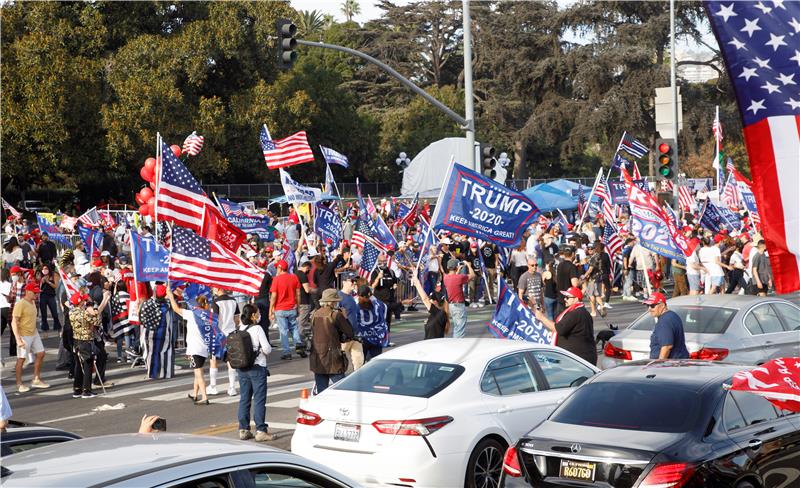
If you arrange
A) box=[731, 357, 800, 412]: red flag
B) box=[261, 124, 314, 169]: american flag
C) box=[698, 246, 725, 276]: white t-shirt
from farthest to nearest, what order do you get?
box=[261, 124, 314, 169]: american flag < box=[698, 246, 725, 276]: white t-shirt < box=[731, 357, 800, 412]: red flag

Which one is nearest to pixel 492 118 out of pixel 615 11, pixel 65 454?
pixel 615 11

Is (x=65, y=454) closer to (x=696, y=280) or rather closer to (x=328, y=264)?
(x=328, y=264)

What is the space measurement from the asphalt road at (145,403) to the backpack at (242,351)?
99 centimetres

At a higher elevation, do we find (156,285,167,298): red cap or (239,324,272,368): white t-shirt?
(156,285,167,298): red cap

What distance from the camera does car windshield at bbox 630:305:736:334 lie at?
44.5 ft

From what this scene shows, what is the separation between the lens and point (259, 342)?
12203mm

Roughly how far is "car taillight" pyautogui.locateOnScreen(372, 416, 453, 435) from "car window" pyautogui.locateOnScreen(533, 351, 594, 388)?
1668 millimetres

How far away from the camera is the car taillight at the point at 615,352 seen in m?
13.8

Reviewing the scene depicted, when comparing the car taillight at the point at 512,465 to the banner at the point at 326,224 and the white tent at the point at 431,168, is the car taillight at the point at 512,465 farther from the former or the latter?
the white tent at the point at 431,168

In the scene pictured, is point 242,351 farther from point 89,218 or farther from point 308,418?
point 89,218

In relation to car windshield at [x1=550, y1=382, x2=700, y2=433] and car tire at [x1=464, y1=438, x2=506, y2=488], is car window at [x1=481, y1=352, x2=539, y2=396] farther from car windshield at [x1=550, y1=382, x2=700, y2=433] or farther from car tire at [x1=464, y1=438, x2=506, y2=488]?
car windshield at [x1=550, y1=382, x2=700, y2=433]

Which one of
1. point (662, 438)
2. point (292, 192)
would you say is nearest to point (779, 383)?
point (662, 438)

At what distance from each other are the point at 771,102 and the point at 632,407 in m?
3.26

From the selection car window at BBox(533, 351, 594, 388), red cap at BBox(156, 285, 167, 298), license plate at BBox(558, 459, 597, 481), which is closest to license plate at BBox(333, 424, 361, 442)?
car window at BBox(533, 351, 594, 388)
